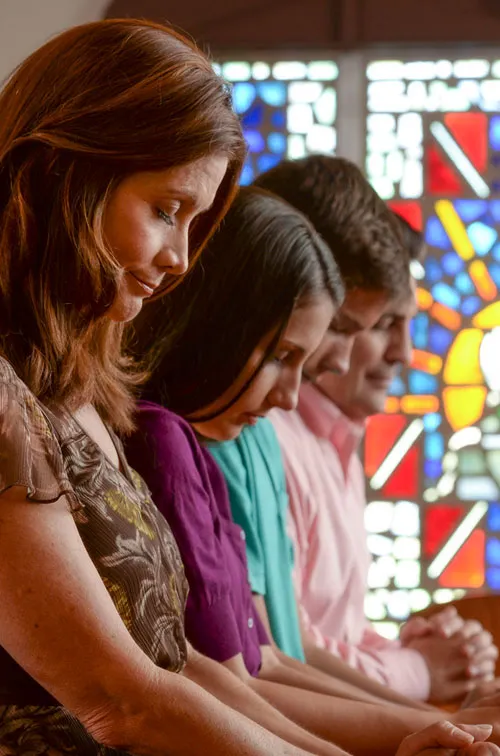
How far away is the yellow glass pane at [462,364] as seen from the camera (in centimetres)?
441

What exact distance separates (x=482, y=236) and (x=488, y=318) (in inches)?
9.9

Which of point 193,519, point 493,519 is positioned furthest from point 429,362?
point 193,519

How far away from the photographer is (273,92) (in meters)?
4.50

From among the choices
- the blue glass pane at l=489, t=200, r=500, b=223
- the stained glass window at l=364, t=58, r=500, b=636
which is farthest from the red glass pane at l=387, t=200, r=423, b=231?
the blue glass pane at l=489, t=200, r=500, b=223

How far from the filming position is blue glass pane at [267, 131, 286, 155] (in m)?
4.48

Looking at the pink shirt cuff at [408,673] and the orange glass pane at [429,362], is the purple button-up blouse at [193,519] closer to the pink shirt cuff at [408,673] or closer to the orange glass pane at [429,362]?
the pink shirt cuff at [408,673]

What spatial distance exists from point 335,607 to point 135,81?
1.49m

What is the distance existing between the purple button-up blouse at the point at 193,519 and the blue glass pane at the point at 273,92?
2.73m

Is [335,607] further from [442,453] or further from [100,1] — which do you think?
[100,1]

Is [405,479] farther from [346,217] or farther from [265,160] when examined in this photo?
[346,217]

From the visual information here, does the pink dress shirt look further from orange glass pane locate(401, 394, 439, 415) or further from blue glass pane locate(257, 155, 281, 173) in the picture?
blue glass pane locate(257, 155, 281, 173)

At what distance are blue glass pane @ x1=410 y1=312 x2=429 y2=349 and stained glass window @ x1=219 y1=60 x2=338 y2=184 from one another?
589 millimetres

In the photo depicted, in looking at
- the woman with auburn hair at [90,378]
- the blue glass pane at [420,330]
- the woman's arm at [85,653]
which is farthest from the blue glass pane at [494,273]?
the woman's arm at [85,653]

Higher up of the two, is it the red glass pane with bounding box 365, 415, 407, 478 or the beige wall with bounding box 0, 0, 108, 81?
the beige wall with bounding box 0, 0, 108, 81
